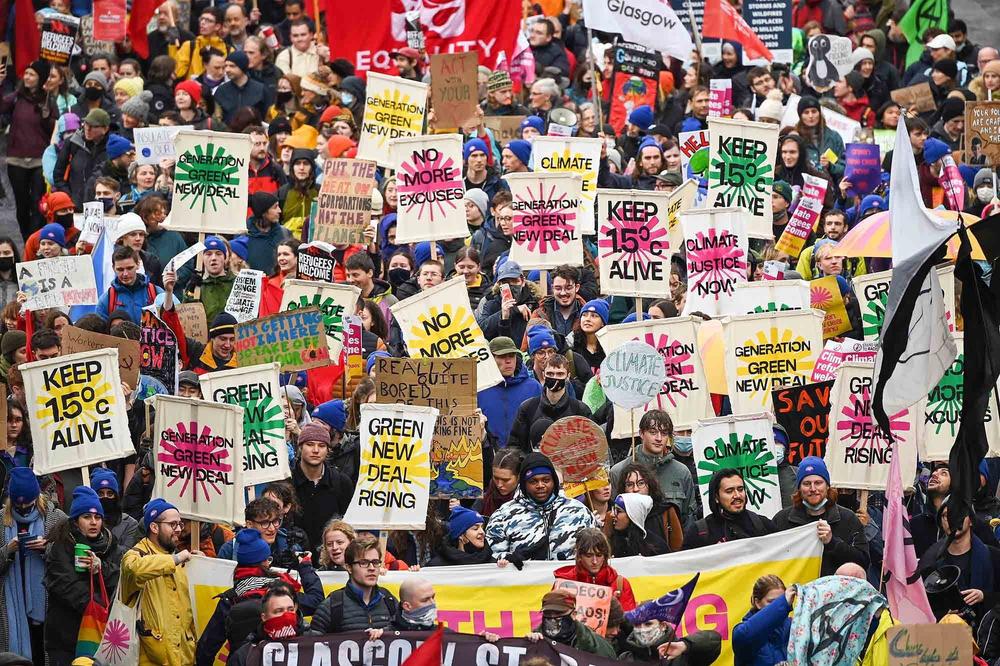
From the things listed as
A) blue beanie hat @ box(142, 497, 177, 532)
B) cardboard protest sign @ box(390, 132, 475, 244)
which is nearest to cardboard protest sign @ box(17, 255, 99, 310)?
cardboard protest sign @ box(390, 132, 475, 244)

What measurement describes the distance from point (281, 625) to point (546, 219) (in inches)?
230

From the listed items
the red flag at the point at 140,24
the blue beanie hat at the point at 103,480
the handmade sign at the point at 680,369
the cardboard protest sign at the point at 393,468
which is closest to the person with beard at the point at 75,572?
the blue beanie hat at the point at 103,480

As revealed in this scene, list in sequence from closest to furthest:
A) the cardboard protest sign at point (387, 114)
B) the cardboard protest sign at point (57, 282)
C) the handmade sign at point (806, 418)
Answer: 1. the handmade sign at point (806, 418)
2. the cardboard protest sign at point (57, 282)
3. the cardboard protest sign at point (387, 114)

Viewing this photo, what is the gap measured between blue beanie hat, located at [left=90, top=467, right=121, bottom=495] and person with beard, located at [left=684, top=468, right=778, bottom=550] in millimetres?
3294

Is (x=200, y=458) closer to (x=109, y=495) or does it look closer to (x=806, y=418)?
(x=109, y=495)

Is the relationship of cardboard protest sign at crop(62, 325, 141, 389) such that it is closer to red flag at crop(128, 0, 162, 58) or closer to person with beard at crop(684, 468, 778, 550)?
person with beard at crop(684, 468, 778, 550)

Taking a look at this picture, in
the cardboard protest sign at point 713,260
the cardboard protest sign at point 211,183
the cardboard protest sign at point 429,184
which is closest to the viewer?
the cardboard protest sign at point 713,260

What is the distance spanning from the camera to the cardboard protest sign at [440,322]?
45.8ft

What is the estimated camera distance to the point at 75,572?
1166 centimetres

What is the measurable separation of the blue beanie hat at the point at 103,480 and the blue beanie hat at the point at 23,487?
539 mm

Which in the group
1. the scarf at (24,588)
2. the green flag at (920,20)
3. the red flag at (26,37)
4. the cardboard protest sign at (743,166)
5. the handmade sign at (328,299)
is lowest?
the scarf at (24,588)

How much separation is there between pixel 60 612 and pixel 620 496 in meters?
3.09

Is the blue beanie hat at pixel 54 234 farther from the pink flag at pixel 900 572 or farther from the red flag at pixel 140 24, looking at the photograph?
the pink flag at pixel 900 572

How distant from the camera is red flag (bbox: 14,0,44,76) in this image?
2172cm
